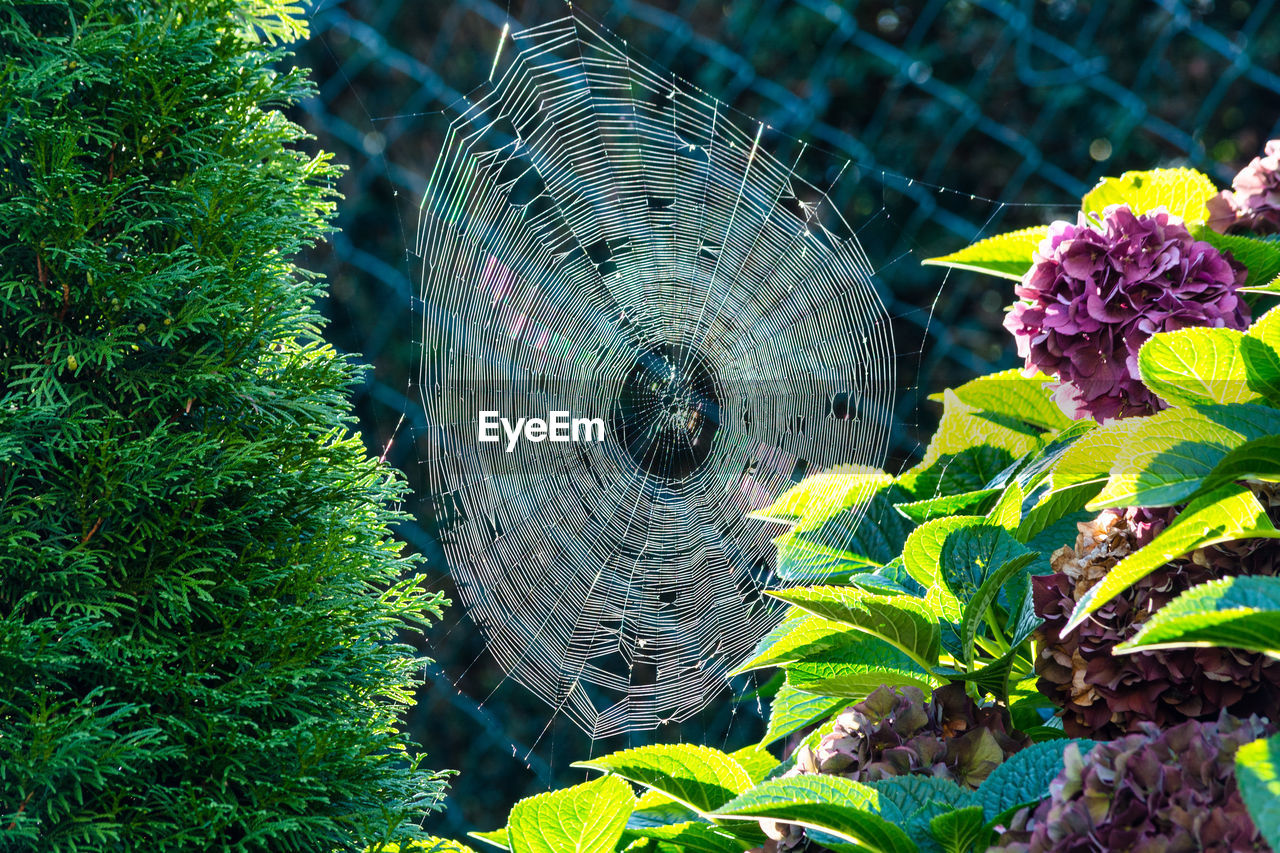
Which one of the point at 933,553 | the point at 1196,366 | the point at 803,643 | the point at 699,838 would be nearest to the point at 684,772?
the point at 699,838

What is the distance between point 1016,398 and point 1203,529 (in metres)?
0.47

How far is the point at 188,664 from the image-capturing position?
0.95 m

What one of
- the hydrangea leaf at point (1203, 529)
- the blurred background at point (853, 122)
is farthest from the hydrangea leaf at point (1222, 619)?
the blurred background at point (853, 122)

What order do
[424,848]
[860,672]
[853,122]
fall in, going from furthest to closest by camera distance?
1. [853,122]
2. [424,848]
3. [860,672]

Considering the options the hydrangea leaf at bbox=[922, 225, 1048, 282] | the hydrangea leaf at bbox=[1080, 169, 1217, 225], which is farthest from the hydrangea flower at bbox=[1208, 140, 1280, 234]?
the hydrangea leaf at bbox=[922, 225, 1048, 282]

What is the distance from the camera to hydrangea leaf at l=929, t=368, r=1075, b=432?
1.03 metres

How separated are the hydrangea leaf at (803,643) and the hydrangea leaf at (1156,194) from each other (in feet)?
1.50

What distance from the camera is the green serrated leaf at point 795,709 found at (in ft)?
2.89

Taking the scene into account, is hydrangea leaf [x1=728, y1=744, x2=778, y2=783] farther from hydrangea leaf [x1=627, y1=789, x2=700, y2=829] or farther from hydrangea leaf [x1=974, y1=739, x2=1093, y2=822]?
hydrangea leaf [x1=974, y1=739, x2=1093, y2=822]

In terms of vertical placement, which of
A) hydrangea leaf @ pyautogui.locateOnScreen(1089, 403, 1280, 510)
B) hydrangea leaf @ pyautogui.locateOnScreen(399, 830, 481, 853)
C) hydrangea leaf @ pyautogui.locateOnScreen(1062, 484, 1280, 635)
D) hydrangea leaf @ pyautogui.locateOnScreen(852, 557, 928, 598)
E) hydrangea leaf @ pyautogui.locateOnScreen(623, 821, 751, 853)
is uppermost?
hydrangea leaf @ pyautogui.locateOnScreen(1089, 403, 1280, 510)

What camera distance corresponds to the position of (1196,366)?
2.05ft

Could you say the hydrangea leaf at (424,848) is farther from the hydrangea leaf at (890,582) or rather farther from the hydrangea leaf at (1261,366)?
the hydrangea leaf at (1261,366)

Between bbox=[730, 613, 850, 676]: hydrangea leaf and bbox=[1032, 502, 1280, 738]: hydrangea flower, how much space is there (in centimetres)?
14

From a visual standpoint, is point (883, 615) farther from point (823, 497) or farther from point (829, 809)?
point (823, 497)
